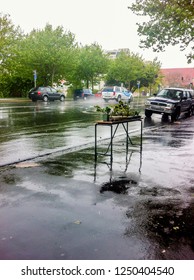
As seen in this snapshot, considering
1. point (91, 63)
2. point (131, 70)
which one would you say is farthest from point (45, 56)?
point (131, 70)

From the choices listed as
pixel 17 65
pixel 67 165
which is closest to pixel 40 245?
pixel 67 165

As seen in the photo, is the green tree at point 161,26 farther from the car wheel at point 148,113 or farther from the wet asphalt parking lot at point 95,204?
the wet asphalt parking lot at point 95,204

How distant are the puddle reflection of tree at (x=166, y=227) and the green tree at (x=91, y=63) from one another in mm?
54246

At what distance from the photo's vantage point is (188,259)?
141 inches

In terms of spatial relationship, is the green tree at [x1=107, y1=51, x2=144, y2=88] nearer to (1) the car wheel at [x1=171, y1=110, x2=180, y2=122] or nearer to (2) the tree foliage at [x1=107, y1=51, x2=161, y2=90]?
(2) the tree foliage at [x1=107, y1=51, x2=161, y2=90]

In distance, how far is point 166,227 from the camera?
440 cm

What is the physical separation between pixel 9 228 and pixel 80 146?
6.08 meters

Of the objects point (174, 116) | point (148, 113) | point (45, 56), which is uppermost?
point (45, 56)

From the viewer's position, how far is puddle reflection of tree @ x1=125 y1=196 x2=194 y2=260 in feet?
12.4

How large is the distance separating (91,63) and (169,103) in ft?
132

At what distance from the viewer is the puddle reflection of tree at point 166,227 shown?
3.78 metres

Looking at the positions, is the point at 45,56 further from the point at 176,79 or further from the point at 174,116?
the point at 176,79

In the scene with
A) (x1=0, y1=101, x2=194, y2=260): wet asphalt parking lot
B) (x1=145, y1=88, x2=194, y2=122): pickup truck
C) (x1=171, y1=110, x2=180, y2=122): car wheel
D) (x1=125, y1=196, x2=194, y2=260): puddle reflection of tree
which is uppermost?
(x1=145, y1=88, x2=194, y2=122): pickup truck

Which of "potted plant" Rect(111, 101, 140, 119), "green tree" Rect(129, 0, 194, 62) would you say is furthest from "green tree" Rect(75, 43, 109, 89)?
"potted plant" Rect(111, 101, 140, 119)
